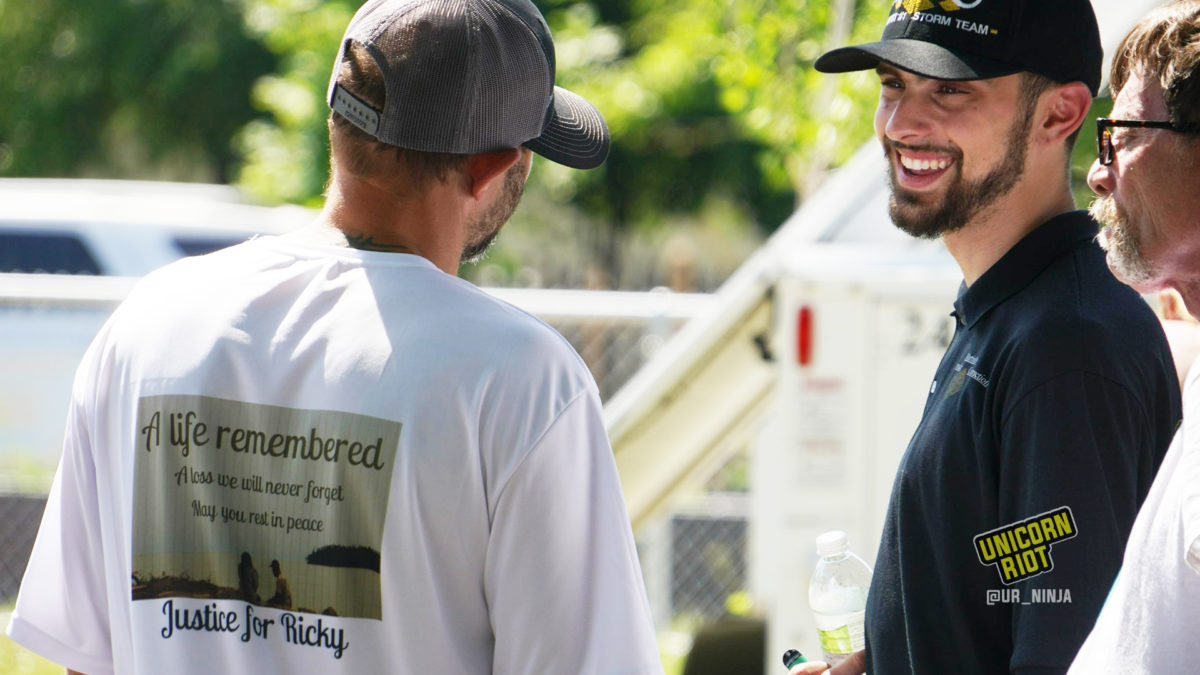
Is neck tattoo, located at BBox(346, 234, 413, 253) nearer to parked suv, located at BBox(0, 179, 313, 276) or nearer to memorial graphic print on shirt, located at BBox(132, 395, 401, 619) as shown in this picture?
memorial graphic print on shirt, located at BBox(132, 395, 401, 619)

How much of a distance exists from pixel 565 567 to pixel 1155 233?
928 mm

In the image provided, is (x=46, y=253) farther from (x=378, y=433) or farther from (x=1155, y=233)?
(x=1155, y=233)

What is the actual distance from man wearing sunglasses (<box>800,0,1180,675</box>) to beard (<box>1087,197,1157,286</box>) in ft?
0.31

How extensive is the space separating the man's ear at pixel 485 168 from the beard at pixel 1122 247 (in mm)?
863

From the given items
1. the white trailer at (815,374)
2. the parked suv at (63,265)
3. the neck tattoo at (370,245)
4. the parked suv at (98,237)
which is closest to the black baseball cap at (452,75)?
the neck tattoo at (370,245)

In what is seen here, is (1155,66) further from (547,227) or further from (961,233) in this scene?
(547,227)

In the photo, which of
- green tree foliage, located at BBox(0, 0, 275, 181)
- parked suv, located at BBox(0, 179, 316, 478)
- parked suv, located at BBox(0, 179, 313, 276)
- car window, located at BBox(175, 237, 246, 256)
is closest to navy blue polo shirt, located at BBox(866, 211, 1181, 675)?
parked suv, located at BBox(0, 179, 316, 478)

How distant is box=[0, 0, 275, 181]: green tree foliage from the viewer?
19797mm

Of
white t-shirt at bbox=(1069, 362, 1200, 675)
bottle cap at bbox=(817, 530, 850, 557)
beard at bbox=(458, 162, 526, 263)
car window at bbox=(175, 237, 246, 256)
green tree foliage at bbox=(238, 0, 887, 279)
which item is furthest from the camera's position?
car window at bbox=(175, 237, 246, 256)

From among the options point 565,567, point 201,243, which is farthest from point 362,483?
point 201,243

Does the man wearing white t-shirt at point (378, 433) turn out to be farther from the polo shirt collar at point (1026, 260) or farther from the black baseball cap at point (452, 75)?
the polo shirt collar at point (1026, 260)

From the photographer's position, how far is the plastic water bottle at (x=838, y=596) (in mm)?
2469

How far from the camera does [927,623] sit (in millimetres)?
2092

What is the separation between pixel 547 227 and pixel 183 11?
6.37 m
